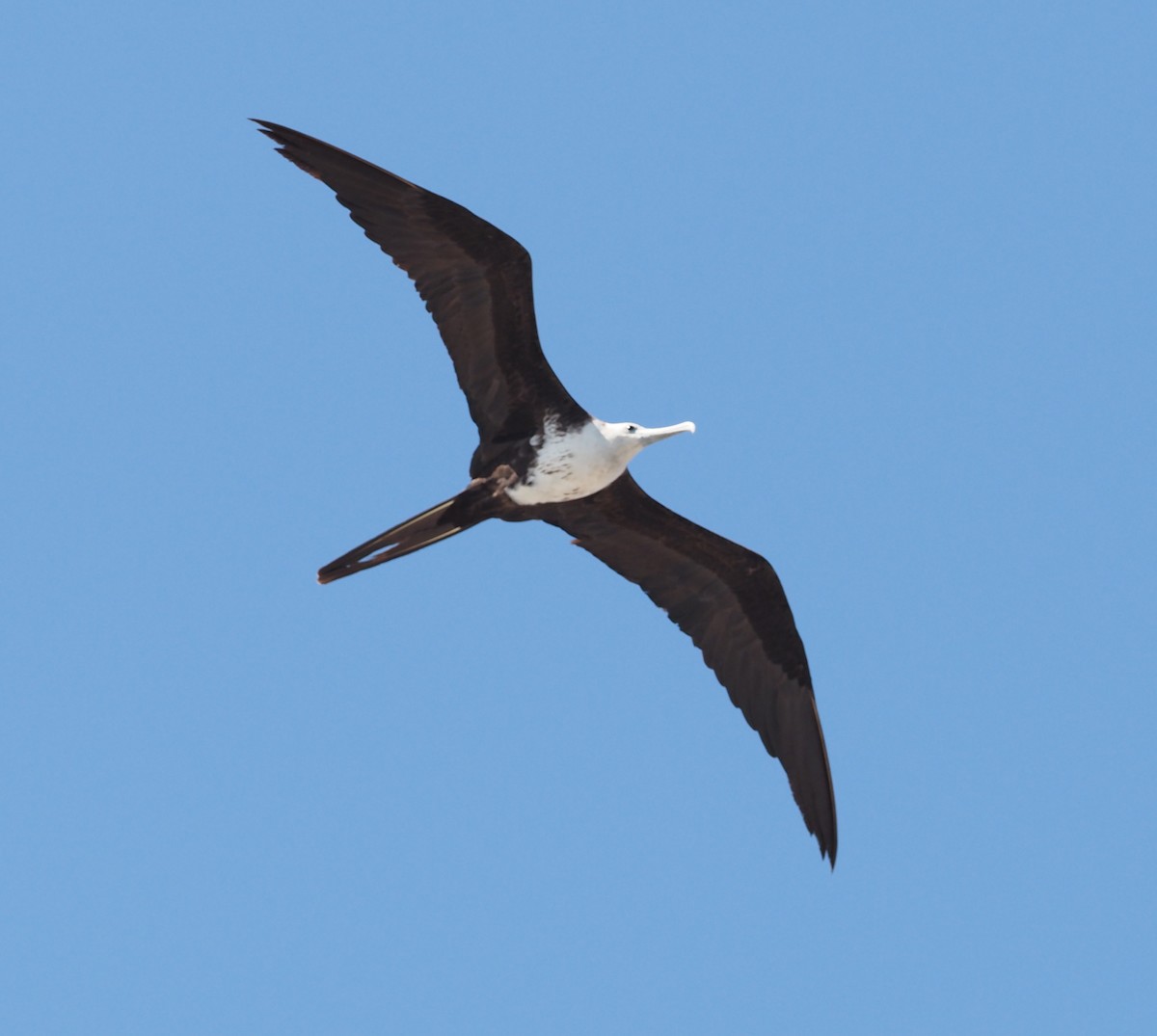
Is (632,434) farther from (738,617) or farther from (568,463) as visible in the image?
(738,617)

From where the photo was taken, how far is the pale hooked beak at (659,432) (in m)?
9.23

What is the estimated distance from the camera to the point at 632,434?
922 cm

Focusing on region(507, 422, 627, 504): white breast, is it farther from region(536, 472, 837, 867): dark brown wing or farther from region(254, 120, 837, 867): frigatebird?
region(536, 472, 837, 867): dark brown wing

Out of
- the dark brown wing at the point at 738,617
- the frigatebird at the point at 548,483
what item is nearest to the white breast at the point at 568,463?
the frigatebird at the point at 548,483

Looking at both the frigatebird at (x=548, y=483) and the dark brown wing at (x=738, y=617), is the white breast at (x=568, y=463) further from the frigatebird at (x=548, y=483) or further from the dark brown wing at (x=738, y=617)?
the dark brown wing at (x=738, y=617)

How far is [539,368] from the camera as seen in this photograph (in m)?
9.18

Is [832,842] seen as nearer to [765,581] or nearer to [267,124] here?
[765,581]

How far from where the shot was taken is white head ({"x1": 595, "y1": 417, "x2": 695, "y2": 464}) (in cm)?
920

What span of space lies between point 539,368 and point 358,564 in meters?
1.26

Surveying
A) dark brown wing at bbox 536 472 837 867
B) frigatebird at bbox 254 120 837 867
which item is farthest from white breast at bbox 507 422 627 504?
dark brown wing at bbox 536 472 837 867

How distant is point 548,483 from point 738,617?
1464mm

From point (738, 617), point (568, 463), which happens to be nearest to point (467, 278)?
point (568, 463)

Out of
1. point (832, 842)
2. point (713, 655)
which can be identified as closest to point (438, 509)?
point (713, 655)

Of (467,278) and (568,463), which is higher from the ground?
(467,278)
